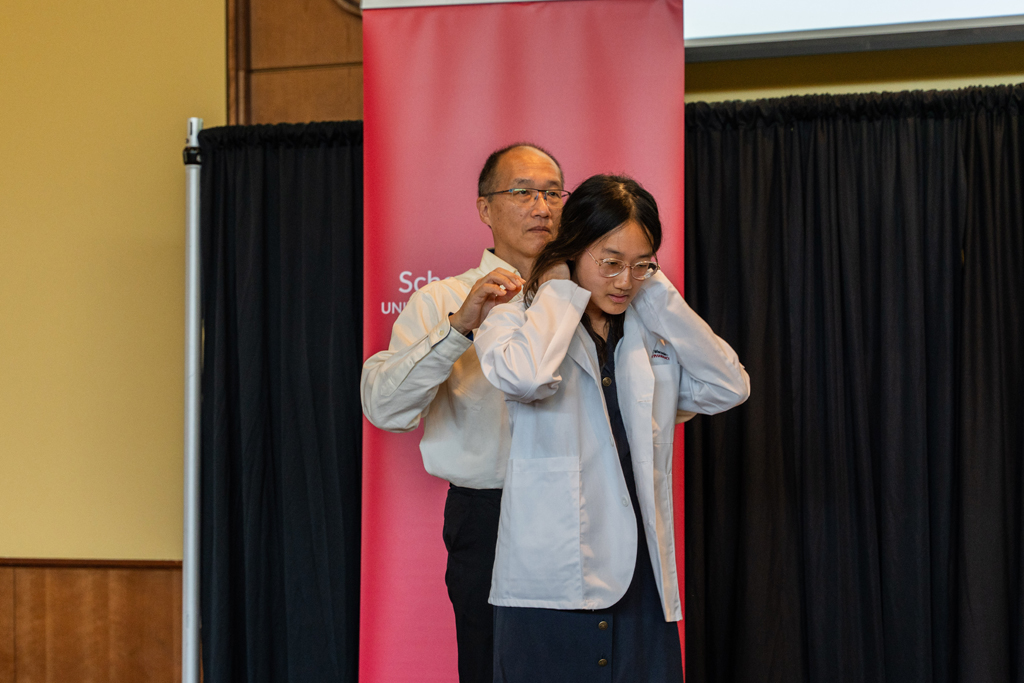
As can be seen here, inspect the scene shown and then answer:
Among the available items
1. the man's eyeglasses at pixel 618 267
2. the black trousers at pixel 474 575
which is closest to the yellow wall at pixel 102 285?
the black trousers at pixel 474 575

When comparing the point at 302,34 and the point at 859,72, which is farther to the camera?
the point at 302,34

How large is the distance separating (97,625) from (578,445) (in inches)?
104

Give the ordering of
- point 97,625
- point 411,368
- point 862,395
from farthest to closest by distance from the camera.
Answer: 1. point 97,625
2. point 862,395
3. point 411,368

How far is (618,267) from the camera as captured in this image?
1479 mm

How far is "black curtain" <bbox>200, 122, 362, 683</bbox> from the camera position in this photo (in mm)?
2914

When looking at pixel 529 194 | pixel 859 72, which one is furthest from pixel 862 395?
pixel 529 194

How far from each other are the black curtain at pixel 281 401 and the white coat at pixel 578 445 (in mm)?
1602

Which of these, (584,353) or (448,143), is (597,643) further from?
(448,143)

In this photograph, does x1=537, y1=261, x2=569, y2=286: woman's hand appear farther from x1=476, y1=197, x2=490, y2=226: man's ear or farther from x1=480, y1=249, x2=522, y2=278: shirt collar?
x1=476, y1=197, x2=490, y2=226: man's ear

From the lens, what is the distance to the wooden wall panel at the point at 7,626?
3.22m

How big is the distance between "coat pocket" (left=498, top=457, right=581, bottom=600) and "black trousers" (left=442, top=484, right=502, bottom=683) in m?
0.50

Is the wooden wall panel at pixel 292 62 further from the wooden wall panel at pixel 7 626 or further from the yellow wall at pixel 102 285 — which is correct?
the wooden wall panel at pixel 7 626

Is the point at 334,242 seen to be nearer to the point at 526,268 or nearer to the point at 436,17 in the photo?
the point at 436,17

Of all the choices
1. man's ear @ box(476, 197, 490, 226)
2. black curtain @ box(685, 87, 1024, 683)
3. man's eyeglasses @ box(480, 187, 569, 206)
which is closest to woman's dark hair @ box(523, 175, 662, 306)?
man's eyeglasses @ box(480, 187, 569, 206)
